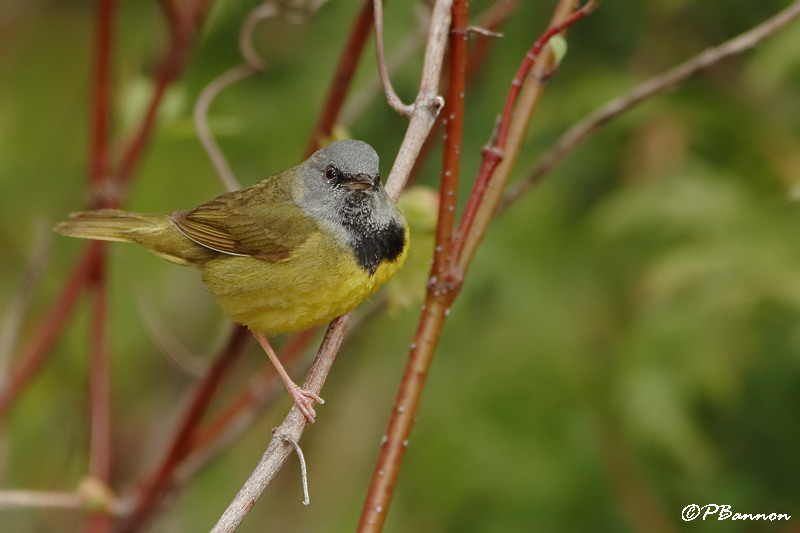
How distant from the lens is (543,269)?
4426 mm

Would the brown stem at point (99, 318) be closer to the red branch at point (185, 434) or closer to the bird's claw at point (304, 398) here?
the red branch at point (185, 434)

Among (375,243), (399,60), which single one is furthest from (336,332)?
(399,60)

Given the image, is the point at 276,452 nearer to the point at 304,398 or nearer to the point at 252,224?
the point at 304,398

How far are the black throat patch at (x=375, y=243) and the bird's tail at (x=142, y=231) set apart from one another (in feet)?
2.75

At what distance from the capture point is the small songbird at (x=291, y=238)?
3143mm

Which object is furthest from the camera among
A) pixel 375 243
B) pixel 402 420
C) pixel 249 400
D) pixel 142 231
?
pixel 142 231

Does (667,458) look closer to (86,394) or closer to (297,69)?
(297,69)

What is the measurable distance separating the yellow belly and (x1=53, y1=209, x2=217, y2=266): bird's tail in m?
0.30

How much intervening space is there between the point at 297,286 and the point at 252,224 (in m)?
0.52

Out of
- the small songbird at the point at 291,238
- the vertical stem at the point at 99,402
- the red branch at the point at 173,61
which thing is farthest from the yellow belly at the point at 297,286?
the red branch at the point at 173,61

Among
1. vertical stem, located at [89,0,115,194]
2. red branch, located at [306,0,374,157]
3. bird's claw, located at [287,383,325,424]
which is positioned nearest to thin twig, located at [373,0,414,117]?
red branch, located at [306,0,374,157]

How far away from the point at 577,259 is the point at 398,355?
111 centimetres

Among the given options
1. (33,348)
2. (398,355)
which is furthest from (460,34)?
(398,355)

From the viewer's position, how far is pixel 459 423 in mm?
4461
